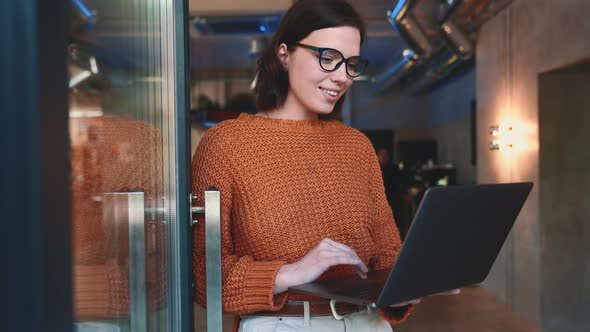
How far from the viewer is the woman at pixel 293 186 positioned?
4.25ft

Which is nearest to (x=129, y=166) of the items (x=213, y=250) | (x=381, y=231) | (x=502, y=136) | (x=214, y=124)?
(x=213, y=250)

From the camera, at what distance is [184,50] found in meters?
1.24

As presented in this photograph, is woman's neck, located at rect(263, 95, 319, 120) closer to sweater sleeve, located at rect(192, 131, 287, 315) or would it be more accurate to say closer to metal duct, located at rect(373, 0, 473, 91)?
sweater sleeve, located at rect(192, 131, 287, 315)

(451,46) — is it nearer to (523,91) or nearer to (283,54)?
(523,91)

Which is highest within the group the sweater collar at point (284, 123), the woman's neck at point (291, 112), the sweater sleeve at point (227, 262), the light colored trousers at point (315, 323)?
the woman's neck at point (291, 112)

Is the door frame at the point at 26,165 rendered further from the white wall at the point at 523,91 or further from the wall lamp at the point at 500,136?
the wall lamp at the point at 500,136

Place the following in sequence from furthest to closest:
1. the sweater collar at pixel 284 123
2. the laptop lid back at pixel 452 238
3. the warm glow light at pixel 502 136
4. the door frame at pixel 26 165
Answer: the warm glow light at pixel 502 136, the sweater collar at pixel 284 123, the laptop lid back at pixel 452 238, the door frame at pixel 26 165

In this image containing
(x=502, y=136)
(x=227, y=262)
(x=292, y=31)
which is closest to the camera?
(x=227, y=262)

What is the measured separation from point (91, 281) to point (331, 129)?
3.07 feet

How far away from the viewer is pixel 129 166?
0.90 meters

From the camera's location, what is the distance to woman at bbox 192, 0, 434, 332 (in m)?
1.30

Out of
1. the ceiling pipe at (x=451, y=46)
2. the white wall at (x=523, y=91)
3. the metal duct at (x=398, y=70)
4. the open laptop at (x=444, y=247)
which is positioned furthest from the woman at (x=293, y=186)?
the metal duct at (x=398, y=70)

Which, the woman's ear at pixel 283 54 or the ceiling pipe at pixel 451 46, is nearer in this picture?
the woman's ear at pixel 283 54

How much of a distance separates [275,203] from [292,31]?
395mm
